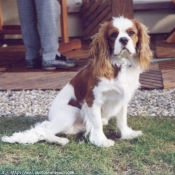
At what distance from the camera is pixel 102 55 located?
2.96 meters

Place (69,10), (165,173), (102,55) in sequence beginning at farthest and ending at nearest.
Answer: (69,10) < (102,55) < (165,173)

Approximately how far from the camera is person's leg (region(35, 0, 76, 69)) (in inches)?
182

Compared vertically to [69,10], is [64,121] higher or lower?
lower

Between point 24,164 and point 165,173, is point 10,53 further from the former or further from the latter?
point 165,173

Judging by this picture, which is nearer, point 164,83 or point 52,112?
point 52,112

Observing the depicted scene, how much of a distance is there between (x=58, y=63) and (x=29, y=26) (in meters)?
0.51

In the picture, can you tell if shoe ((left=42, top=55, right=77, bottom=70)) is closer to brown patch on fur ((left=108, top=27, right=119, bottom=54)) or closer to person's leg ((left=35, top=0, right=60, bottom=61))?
person's leg ((left=35, top=0, right=60, bottom=61))

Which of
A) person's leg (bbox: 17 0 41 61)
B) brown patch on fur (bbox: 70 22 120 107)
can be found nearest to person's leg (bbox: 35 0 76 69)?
person's leg (bbox: 17 0 41 61)

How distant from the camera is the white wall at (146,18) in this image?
6.48m

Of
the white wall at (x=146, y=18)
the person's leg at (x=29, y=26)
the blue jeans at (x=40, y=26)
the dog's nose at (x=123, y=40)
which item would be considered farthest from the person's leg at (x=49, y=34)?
the dog's nose at (x=123, y=40)

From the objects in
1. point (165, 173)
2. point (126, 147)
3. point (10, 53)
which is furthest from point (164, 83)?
point (10, 53)

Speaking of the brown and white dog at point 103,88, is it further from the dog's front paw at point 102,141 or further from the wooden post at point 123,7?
the wooden post at point 123,7

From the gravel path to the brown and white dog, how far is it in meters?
0.61

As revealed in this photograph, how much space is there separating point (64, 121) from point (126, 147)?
49 centimetres
